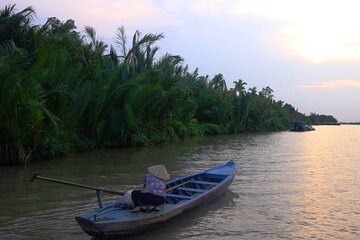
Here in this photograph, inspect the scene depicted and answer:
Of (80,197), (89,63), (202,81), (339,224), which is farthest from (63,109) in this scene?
(202,81)

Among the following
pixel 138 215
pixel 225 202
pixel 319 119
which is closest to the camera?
pixel 138 215

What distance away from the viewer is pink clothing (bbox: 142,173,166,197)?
713 cm

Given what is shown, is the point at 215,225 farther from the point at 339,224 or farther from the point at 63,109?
the point at 63,109

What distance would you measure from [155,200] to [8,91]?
8.90m

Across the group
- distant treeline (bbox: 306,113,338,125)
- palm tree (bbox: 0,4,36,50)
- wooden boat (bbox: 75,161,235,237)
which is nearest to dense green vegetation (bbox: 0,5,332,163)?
palm tree (bbox: 0,4,36,50)

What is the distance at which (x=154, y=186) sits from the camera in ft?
23.6

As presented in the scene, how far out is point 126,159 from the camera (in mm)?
18828

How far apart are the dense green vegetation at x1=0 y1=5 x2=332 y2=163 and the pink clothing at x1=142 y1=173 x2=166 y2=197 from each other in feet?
26.8

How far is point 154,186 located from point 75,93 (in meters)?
12.4

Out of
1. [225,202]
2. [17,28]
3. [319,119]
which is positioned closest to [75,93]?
[17,28]

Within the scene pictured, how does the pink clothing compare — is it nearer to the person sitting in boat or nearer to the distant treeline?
the person sitting in boat

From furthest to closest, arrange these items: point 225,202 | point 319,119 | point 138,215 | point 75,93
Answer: point 319,119 → point 75,93 → point 225,202 → point 138,215

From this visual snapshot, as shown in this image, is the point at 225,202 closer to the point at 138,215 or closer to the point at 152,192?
the point at 152,192

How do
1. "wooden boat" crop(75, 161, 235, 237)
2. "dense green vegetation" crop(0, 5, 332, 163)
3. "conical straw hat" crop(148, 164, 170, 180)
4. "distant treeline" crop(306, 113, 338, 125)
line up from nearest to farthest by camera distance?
"wooden boat" crop(75, 161, 235, 237), "conical straw hat" crop(148, 164, 170, 180), "dense green vegetation" crop(0, 5, 332, 163), "distant treeline" crop(306, 113, 338, 125)
